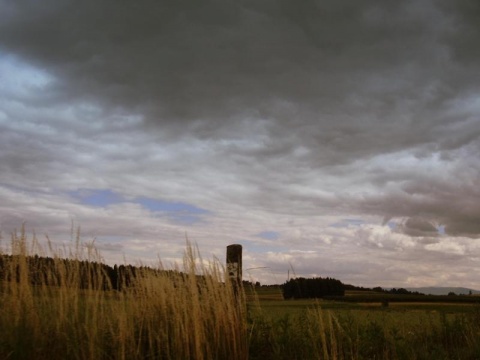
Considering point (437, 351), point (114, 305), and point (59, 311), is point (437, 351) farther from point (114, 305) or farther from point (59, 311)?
point (59, 311)

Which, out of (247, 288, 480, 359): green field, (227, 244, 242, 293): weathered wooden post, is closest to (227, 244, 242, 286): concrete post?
(227, 244, 242, 293): weathered wooden post

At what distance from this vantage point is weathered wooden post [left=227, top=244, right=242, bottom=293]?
27.0ft

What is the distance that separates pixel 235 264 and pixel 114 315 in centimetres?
239

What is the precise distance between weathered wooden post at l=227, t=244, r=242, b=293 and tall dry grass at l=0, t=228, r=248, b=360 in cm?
33

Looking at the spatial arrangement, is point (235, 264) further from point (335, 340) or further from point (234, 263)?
point (335, 340)

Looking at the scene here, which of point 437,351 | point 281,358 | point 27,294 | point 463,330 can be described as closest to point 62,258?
point 27,294

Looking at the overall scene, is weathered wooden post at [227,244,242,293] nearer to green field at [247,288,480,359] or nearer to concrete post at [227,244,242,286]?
concrete post at [227,244,242,286]

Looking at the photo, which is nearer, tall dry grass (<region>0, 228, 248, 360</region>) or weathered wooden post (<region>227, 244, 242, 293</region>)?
tall dry grass (<region>0, 228, 248, 360</region>)

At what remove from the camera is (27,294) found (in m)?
7.05

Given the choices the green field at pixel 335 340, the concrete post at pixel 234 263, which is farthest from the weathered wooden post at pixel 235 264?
the green field at pixel 335 340

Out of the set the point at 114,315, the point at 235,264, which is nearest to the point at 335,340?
the point at 235,264

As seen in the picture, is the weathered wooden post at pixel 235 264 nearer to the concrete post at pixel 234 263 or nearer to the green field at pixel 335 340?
the concrete post at pixel 234 263

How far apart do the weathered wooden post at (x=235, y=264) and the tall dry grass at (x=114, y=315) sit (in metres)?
0.33

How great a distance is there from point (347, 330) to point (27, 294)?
19.4 feet
